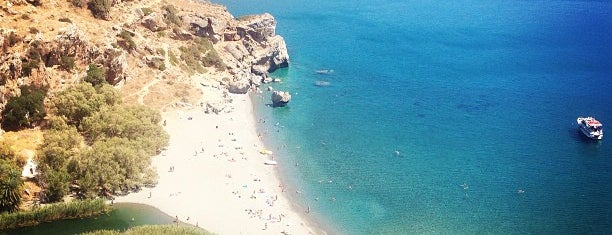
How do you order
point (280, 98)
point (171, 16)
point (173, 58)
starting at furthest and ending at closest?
1. point (171, 16)
2. point (173, 58)
3. point (280, 98)

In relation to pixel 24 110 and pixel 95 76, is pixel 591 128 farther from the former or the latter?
pixel 24 110

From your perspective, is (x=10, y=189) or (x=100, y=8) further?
(x=100, y=8)

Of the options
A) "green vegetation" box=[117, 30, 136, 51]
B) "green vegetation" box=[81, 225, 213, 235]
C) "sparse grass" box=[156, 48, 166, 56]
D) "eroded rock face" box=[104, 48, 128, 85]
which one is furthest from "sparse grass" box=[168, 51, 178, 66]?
"green vegetation" box=[81, 225, 213, 235]

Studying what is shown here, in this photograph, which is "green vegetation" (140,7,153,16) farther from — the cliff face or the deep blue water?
the deep blue water

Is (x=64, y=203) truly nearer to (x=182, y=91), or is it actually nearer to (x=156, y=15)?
(x=182, y=91)

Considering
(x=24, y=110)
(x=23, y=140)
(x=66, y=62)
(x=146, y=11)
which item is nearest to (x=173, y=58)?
(x=146, y=11)

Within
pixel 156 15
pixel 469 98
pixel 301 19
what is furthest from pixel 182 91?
pixel 301 19

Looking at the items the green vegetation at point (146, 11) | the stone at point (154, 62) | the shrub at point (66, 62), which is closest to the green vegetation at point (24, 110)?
the shrub at point (66, 62)
